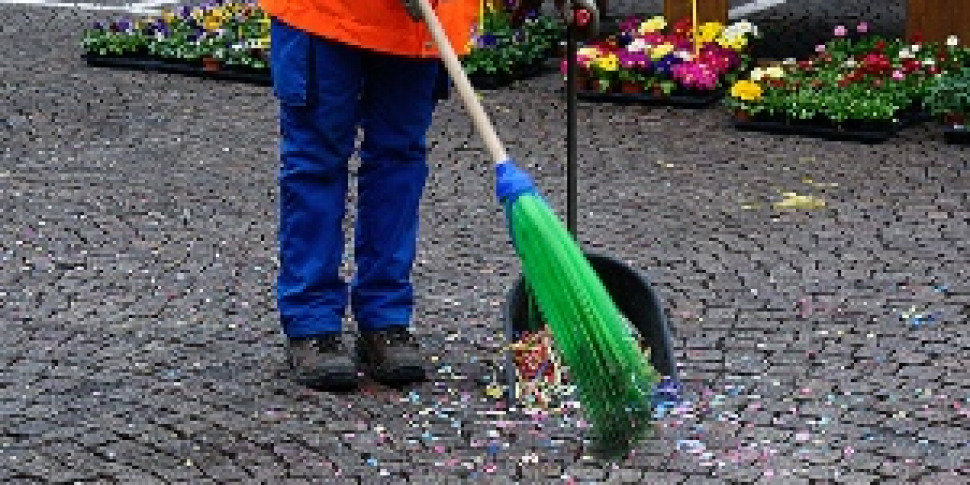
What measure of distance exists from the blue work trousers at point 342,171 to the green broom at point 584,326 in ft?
2.16

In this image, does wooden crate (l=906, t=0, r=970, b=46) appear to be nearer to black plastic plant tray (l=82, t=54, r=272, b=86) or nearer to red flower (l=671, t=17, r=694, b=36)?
red flower (l=671, t=17, r=694, b=36)

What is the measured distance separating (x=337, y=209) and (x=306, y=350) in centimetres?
38

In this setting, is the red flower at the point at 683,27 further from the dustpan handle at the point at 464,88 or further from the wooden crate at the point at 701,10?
the dustpan handle at the point at 464,88

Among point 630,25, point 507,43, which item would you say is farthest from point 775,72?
point 507,43

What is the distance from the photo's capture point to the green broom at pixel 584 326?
4445 millimetres

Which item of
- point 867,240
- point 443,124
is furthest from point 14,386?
point 443,124

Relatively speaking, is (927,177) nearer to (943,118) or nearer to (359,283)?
(943,118)

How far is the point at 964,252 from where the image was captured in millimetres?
6473

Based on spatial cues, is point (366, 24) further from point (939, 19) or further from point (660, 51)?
point (939, 19)

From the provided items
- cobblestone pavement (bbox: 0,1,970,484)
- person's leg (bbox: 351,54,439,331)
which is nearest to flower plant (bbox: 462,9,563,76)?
cobblestone pavement (bbox: 0,1,970,484)

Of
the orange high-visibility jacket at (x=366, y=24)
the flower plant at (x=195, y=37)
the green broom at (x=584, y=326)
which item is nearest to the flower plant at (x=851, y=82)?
the flower plant at (x=195, y=37)

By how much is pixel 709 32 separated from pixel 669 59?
53cm

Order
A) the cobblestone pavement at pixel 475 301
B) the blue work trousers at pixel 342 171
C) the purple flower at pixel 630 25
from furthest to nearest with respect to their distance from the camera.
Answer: the purple flower at pixel 630 25, the blue work trousers at pixel 342 171, the cobblestone pavement at pixel 475 301

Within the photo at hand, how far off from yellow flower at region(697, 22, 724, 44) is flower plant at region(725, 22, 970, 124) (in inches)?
11.0
